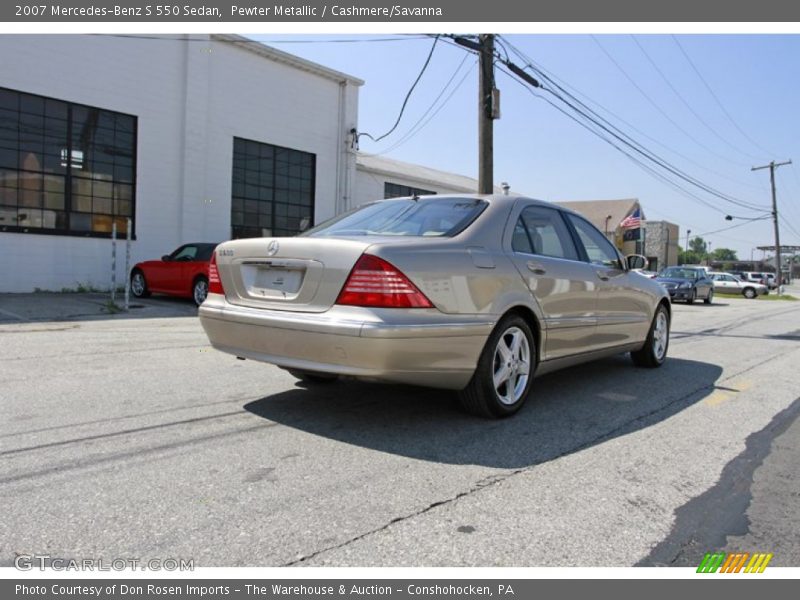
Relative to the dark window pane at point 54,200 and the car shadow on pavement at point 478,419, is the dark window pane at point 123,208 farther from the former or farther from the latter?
the car shadow on pavement at point 478,419

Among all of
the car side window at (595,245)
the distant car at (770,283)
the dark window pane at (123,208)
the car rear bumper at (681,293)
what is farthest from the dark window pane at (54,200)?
the distant car at (770,283)

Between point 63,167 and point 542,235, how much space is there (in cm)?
1329

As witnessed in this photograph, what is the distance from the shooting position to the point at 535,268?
4543 millimetres

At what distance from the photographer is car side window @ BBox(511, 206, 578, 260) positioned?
4633 millimetres

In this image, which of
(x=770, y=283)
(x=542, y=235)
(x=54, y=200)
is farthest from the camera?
(x=770, y=283)

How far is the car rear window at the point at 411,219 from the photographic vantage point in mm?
4277

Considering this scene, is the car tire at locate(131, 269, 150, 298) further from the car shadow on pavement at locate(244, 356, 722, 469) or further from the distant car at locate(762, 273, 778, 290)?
the distant car at locate(762, 273, 778, 290)

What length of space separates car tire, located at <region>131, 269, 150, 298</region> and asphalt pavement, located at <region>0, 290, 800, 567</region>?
25.7ft

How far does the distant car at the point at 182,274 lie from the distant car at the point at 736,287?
106 ft

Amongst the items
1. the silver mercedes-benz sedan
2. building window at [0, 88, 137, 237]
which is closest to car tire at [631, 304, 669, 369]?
the silver mercedes-benz sedan

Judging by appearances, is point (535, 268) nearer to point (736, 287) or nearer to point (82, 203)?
point (82, 203)

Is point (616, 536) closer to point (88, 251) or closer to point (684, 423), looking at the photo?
point (684, 423)

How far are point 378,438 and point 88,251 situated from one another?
1345 cm

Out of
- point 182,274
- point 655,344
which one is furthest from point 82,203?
point 655,344
